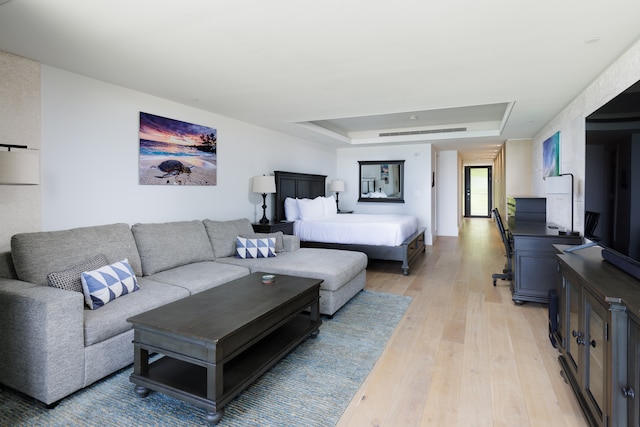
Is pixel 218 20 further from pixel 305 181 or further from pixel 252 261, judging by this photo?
pixel 305 181

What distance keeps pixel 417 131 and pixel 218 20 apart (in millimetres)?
5653

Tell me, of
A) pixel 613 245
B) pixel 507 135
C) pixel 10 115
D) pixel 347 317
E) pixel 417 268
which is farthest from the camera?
pixel 507 135

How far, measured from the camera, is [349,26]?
2.17 metres

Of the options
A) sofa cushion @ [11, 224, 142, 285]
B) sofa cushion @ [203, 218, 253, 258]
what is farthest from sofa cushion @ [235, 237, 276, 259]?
sofa cushion @ [11, 224, 142, 285]

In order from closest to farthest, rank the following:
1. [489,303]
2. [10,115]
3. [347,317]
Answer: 1. [10,115]
2. [347,317]
3. [489,303]

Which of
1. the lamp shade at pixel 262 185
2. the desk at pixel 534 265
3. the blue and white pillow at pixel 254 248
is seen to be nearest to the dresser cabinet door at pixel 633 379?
the desk at pixel 534 265

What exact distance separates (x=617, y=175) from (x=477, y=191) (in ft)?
46.1

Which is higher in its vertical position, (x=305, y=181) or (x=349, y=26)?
(x=349, y=26)

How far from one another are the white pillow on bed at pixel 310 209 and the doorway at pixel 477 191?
1089cm

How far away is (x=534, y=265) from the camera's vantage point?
361 cm

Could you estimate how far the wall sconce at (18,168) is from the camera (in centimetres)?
226

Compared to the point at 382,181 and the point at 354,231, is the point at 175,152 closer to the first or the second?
the point at 354,231

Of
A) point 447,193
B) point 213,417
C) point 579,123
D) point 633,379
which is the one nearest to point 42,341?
point 213,417

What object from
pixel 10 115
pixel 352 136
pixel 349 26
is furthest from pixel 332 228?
pixel 10 115
